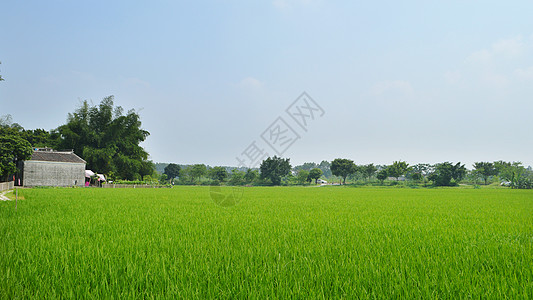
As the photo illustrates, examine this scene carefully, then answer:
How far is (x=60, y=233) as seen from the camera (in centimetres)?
516

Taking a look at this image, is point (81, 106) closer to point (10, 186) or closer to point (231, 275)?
point (10, 186)

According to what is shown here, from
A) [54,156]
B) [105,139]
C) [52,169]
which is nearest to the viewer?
[52,169]

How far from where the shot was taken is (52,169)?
3014 centimetres

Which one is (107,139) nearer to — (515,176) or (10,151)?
(10,151)

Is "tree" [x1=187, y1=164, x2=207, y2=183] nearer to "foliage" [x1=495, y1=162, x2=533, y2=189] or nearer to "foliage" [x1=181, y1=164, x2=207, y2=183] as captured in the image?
"foliage" [x1=181, y1=164, x2=207, y2=183]

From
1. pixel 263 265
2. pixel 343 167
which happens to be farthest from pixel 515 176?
pixel 263 265

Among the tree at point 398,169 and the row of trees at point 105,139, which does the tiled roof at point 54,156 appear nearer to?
A: the row of trees at point 105,139

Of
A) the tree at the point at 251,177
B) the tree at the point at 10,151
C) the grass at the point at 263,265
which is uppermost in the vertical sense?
the tree at the point at 10,151

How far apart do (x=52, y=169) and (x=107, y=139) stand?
35.6 feet

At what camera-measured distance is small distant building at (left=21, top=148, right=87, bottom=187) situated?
28719 millimetres

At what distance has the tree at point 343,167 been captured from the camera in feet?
231

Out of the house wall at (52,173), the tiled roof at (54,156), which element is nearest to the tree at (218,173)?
the house wall at (52,173)

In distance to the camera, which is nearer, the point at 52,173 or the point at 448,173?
the point at 52,173

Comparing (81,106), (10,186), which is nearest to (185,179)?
(81,106)
